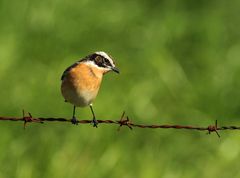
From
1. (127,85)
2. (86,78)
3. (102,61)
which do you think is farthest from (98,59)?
(127,85)

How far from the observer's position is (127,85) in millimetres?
14688

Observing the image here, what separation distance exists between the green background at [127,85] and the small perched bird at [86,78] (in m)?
2.77

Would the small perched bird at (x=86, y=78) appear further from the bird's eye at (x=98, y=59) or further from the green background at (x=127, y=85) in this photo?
the green background at (x=127, y=85)

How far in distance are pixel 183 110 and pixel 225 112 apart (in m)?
0.71

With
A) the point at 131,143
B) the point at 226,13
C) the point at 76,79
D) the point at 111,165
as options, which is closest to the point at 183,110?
the point at 131,143

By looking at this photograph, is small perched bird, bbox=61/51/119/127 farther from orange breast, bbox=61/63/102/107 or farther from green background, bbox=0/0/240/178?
green background, bbox=0/0/240/178

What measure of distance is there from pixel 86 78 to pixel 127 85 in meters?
5.58

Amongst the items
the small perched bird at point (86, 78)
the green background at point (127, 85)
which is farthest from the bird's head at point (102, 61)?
the green background at point (127, 85)

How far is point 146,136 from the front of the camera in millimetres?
13539

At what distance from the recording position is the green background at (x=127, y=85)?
12.3 meters

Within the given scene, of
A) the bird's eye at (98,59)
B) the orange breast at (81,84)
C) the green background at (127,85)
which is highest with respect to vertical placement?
the green background at (127,85)

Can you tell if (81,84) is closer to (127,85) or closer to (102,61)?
(102,61)

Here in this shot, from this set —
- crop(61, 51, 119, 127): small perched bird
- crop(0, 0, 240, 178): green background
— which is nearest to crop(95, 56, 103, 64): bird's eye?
crop(61, 51, 119, 127): small perched bird

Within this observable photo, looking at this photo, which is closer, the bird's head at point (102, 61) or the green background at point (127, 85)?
the bird's head at point (102, 61)
